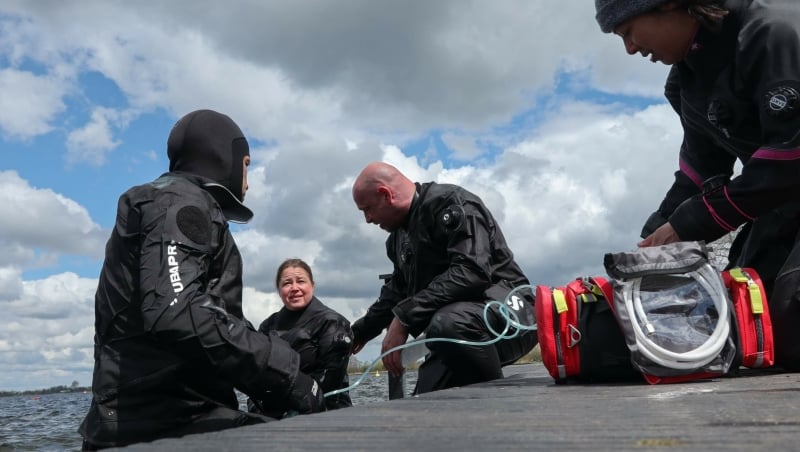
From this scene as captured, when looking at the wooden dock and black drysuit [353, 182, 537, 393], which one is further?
black drysuit [353, 182, 537, 393]

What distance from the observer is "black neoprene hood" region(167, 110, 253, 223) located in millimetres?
3266

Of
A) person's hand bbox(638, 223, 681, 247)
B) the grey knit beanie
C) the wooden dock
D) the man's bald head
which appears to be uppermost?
the grey knit beanie

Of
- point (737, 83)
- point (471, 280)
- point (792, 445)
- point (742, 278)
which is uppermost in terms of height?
point (737, 83)

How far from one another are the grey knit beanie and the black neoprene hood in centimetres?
178

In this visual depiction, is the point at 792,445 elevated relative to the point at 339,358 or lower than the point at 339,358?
lower

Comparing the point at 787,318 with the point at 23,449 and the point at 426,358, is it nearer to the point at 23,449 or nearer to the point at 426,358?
the point at 426,358

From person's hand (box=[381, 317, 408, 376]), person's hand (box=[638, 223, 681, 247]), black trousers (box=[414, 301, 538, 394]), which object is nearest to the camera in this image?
person's hand (box=[638, 223, 681, 247])

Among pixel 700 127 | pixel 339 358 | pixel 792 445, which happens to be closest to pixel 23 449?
pixel 339 358

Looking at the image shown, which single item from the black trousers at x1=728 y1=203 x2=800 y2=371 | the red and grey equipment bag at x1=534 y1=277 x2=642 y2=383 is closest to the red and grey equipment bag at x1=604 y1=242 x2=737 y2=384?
the red and grey equipment bag at x1=534 y1=277 x2=642 y2=383

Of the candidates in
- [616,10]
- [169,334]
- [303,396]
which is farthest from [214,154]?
[616,10]

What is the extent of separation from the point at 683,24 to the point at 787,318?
131 centimetres

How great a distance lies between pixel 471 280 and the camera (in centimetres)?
416

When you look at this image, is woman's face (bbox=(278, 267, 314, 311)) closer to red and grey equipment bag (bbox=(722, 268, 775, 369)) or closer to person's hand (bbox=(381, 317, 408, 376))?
person's hand (bbox=(381, 317, 408, 376))

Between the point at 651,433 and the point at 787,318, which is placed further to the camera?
the point at 787,318
